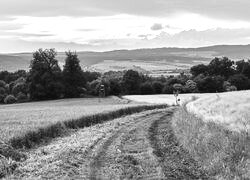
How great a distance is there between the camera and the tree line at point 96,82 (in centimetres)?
10894

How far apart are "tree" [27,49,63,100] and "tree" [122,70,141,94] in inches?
752

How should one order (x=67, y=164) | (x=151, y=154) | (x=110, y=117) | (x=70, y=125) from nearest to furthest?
(x=67, y=164) → (x=151, y=154) → (x=70, y=125) → (x=110, y=117)

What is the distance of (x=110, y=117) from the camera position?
43.8m

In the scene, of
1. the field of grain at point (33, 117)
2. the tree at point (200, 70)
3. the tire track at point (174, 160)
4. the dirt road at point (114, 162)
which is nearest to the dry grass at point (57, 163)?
the dirt road at point (114, 162)

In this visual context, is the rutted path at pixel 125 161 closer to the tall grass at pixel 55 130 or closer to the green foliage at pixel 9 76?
the tall grass at pixel 55 130

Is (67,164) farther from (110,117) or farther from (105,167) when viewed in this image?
(110,117)

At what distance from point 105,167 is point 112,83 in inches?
4080

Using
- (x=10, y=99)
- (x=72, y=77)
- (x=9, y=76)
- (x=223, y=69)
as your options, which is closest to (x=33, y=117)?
(x=72, y=77)

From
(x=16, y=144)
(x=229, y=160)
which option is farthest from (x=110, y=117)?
(x=229, y=160)

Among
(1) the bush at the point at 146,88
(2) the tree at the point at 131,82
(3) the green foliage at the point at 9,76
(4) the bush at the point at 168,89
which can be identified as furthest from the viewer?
(3) the green foliage at the point at 9,76

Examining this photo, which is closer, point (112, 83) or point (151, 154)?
point (151, 154)

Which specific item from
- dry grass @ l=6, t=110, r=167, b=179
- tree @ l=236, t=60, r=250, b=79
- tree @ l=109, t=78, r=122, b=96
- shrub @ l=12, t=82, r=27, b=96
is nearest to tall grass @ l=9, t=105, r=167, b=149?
dry grass @ l=6, t=110, r=167, b=179

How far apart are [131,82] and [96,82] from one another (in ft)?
32.0

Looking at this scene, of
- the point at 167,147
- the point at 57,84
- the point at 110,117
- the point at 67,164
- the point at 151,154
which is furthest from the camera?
the point at 57,84
